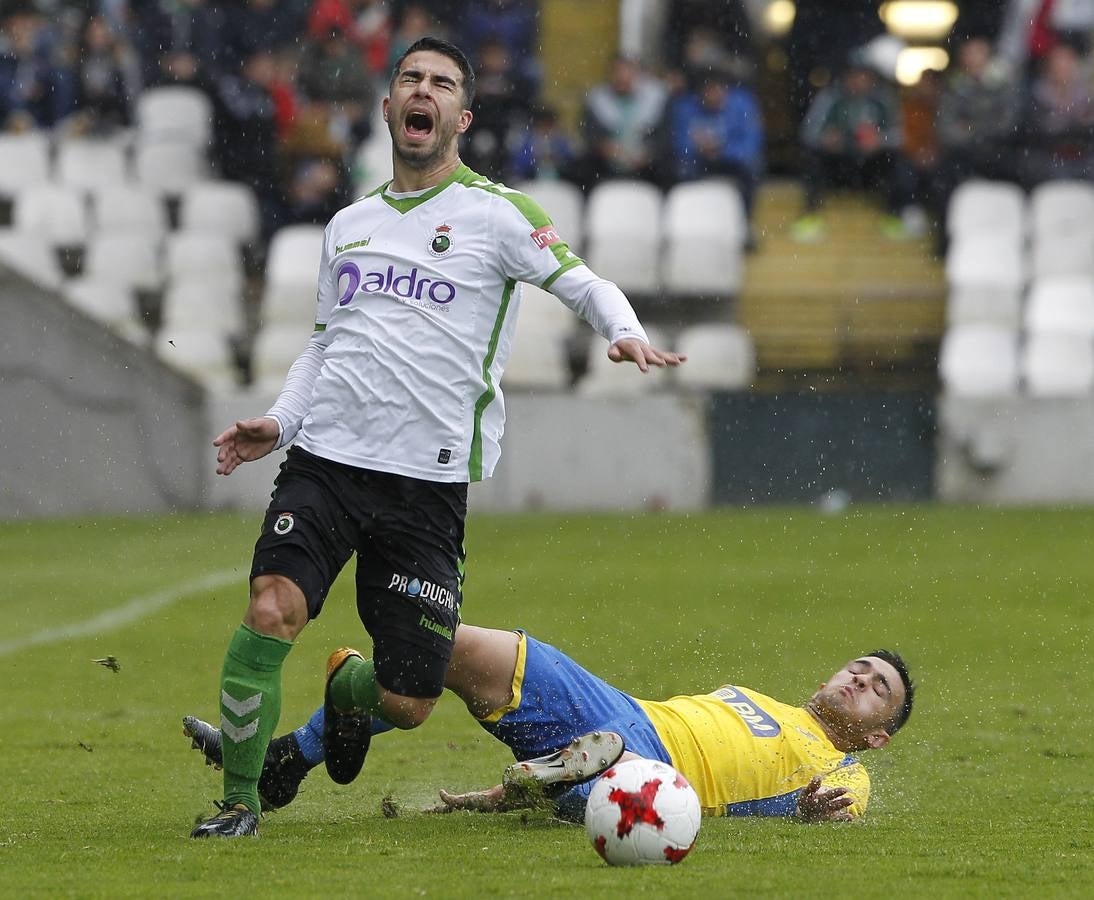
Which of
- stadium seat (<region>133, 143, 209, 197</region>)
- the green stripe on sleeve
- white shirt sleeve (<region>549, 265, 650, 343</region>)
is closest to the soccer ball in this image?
the green stripe on sleeve

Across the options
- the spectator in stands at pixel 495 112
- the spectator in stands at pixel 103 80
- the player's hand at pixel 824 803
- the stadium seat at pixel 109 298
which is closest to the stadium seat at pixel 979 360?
→ the spectator in stands at pixel 495 112

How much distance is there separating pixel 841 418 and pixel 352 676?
1068 cm

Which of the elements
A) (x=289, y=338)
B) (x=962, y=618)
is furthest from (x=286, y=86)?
(x=962, y=618)

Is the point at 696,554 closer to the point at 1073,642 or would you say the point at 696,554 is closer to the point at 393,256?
the point at 1073,642

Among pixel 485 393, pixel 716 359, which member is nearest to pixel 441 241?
pixel 485 393

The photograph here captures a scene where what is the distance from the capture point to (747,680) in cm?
840

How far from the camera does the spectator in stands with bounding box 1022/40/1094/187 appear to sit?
17391 mm

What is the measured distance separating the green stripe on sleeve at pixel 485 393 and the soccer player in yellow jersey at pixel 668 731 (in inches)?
19.2

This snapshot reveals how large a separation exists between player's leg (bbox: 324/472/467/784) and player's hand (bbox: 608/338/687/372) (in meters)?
0.67

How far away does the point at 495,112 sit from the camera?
1725cm

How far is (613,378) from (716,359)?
0.92m

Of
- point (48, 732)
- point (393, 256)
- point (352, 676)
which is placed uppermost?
point (393, 256)

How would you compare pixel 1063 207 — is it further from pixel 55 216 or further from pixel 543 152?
pixel 55 216

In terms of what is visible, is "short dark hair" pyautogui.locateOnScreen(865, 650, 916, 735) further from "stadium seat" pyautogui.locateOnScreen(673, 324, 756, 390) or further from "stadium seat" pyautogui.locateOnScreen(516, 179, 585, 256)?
"stadium seat" pyautogui.locateOnScreen(516, 179, 585, 256)
